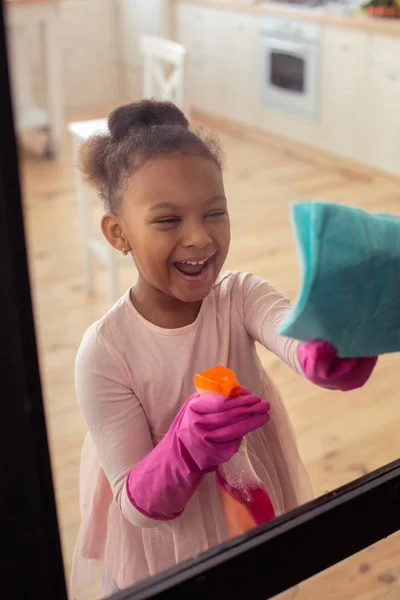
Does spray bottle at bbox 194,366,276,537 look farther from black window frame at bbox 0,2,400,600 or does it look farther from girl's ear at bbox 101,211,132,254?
girl's ear at bbox 101,211,132,254

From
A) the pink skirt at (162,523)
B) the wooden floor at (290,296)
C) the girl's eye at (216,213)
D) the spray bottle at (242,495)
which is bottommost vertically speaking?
the wooden floor at (290,296)

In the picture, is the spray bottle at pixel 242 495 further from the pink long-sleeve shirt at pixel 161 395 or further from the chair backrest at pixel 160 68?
the chair backrest at pixel 160 68

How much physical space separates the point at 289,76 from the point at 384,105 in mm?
526

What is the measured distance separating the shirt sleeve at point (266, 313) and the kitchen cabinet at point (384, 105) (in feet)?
6.90

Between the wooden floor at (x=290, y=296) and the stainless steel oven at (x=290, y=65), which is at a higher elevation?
the stainless steel oven at (x=290, y=65)

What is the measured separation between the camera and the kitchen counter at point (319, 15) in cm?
255

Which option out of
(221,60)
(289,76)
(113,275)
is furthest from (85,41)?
(113,275)

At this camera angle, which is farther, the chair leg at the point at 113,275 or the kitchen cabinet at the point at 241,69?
the kitchen cabinet at the point at 241,69

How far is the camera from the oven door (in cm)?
288

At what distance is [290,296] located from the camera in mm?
623

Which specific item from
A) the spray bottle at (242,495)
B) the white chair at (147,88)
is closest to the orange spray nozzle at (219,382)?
the spray bottle at (242,495)

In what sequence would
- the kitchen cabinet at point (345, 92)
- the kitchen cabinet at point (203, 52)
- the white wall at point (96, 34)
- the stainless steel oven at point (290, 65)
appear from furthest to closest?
the white wall at point (96, 34)
the kitchen cabinet at point (203, 52)
the stainless steel oven at point (290, 65)
the kitchen cabinet at point (345, 92)

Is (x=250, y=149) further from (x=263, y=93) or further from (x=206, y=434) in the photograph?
(x=206, y=434)

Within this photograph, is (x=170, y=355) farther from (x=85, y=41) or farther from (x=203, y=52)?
(x=85, y=41)
